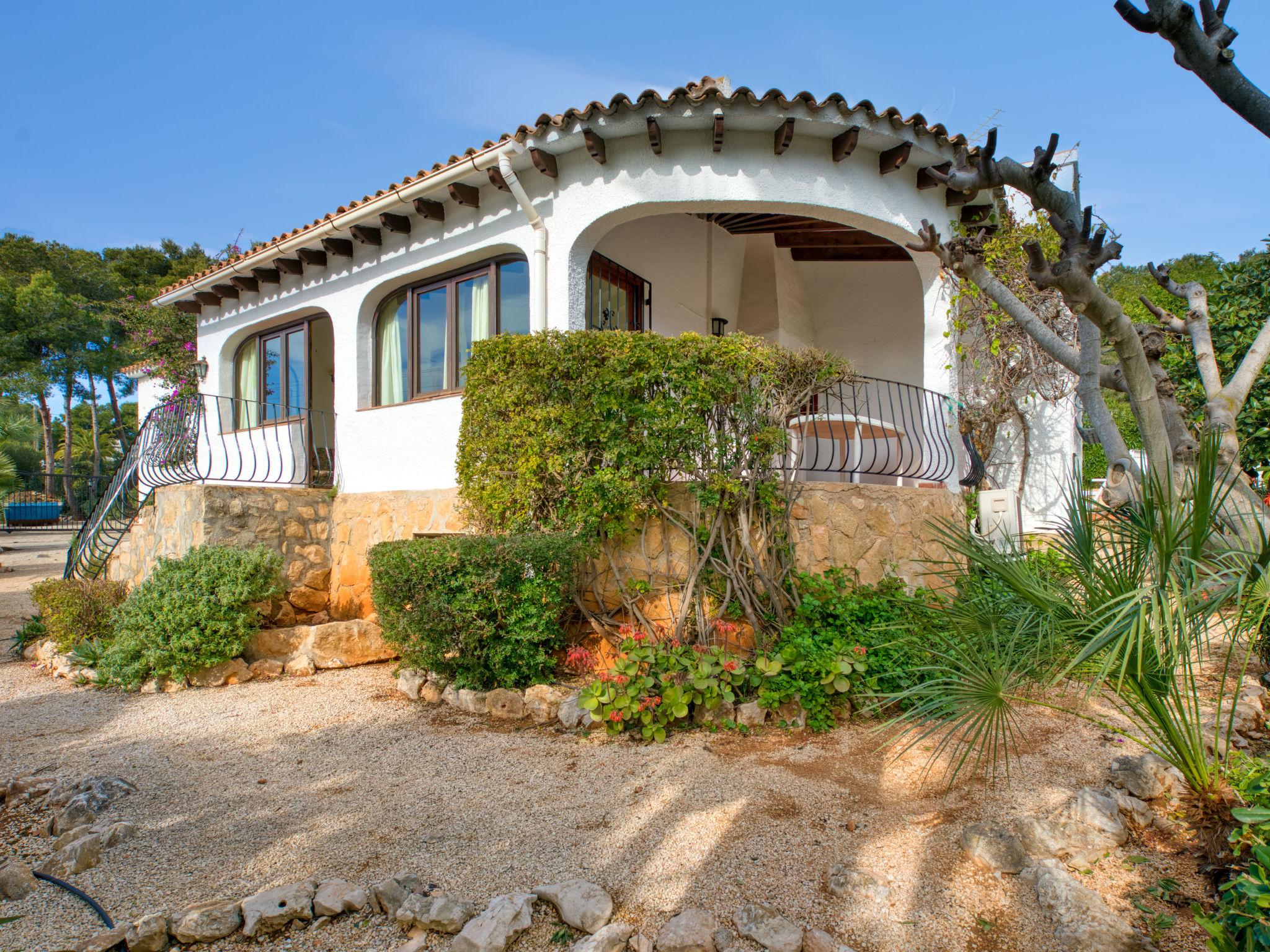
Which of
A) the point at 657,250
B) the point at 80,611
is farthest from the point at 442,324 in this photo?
the point at 80,611

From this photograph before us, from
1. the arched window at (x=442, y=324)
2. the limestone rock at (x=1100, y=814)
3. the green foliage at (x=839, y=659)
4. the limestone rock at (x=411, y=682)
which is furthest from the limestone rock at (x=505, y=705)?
the arched window at (x=442, y=324)

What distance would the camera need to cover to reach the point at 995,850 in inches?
104

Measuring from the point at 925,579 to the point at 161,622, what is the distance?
6498 mm

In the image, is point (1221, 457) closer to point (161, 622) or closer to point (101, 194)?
point (161, 622)

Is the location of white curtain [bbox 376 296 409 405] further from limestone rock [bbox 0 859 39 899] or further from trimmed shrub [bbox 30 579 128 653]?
limestone rock [bbox 0 859 39 899]

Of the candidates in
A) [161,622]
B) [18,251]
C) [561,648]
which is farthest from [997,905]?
[18,251]

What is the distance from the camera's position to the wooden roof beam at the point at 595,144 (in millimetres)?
6094

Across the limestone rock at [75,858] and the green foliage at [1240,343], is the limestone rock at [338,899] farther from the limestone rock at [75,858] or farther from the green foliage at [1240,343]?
the green foliage at [1240,343]

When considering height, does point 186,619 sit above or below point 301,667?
above

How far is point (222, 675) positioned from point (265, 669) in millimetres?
322

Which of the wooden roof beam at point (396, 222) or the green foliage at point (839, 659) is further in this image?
the wooden roof beam at point (396, 222)

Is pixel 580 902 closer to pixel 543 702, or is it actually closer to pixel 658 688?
pixel 658 688

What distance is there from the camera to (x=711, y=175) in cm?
629

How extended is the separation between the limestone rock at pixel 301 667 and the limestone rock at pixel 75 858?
3012mm
